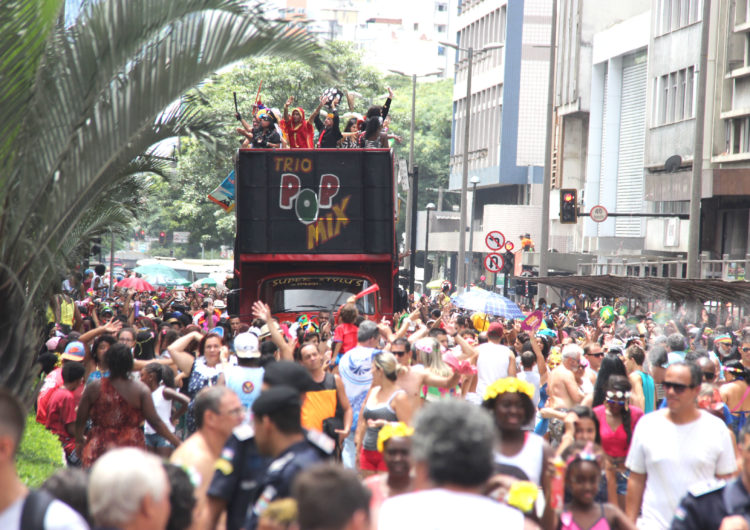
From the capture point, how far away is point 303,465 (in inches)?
195

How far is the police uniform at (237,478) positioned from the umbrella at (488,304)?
1599cm

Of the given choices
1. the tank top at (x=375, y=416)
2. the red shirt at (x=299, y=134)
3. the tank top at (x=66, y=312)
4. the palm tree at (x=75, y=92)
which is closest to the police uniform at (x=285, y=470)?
the palm tree at (x=75, y=92)

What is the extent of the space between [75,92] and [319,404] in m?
3.13

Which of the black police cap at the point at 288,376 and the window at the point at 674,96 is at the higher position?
the window at the point at 674,96

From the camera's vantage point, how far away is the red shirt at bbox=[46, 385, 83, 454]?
961 centimetres

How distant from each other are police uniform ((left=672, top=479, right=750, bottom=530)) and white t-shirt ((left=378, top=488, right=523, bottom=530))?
136cm

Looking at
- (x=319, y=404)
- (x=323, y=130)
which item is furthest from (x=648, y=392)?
(x=323, y=130)

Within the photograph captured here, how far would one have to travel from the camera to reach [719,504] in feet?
17.2

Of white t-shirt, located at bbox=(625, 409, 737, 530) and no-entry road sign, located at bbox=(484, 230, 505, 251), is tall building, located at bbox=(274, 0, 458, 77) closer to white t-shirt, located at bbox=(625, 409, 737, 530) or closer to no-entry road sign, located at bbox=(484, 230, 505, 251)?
no-entry road sign, located at bbox=(484, 230, 505, 251)

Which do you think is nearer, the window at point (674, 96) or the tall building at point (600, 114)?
the window at point (674, 96)

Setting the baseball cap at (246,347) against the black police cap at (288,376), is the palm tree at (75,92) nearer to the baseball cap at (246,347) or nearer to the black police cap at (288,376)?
the baseball cap at (246,347)

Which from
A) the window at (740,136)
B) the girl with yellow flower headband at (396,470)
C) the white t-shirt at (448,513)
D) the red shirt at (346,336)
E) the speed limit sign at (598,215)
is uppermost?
the window at (740,136)

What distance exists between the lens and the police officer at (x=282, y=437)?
16.4 feet

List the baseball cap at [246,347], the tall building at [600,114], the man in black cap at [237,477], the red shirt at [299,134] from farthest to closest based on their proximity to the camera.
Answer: the tall building at [600,114], the red shirt at [299,134], the baseball cap at [246,347], the man in black cap at [237,477]
